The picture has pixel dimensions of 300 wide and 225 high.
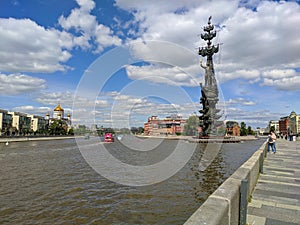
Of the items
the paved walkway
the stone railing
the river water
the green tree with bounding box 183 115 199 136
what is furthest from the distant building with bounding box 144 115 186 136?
the stone railing

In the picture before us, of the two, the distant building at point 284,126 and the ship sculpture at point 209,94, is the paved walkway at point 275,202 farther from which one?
the distant building at point 284,126

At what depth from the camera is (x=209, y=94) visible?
5641 centimetres

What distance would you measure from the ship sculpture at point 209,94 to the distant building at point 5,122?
2998 inches

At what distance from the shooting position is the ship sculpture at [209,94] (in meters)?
55.1

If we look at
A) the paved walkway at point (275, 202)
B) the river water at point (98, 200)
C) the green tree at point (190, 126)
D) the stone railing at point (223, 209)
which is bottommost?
the river water at point (98, 200)

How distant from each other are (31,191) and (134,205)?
5008 millimetres

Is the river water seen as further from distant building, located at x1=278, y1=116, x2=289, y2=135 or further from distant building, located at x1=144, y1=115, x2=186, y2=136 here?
distant building, located at x1=278, y1=116, x2=289, y2=135

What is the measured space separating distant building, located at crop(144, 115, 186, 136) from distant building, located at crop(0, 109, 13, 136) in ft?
195

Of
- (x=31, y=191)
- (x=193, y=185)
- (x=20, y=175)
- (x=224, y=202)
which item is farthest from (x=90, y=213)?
(x=20, y=175)

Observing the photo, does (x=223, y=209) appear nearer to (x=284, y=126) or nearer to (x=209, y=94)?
(x=209, y=94)

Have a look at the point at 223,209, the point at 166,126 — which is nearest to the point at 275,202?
the point at 223,209

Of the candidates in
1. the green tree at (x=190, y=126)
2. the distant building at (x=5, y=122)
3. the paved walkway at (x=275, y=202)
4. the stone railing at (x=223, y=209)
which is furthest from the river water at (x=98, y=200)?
the green tree at (x=190, y=126)

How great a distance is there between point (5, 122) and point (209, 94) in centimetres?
8522

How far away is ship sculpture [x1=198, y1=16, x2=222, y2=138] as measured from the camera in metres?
55.1
